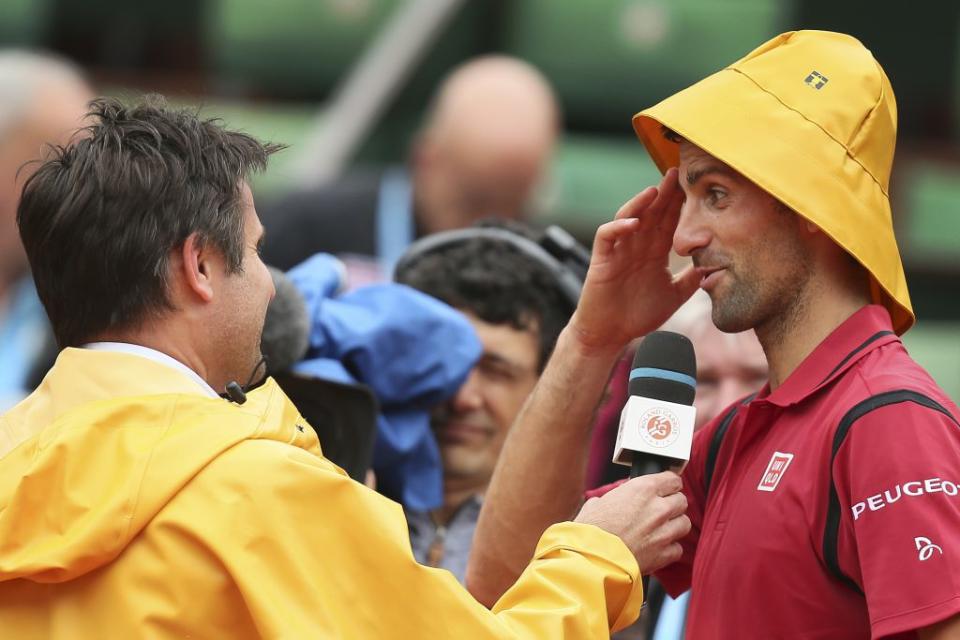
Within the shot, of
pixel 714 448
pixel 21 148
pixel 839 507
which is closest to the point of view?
pixel 839 507

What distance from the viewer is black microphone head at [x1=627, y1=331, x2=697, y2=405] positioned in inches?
101

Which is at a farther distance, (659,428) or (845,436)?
(659,428)

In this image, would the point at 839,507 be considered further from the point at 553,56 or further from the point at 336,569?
the point at 553,56

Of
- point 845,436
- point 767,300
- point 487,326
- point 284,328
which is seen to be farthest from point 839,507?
point 487,326

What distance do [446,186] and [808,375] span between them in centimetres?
339

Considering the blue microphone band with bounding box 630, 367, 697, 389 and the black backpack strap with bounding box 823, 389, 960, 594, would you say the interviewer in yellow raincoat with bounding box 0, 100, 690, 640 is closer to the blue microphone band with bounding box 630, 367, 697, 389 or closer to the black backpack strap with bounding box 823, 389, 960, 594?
the blue microphone band with bounding box 630, 367, 697, 389

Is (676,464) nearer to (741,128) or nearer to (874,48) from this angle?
(741,128)

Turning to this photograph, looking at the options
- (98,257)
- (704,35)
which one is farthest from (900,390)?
(704,35)

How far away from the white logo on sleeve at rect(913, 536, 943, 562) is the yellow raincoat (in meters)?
0.47

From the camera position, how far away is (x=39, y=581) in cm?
216

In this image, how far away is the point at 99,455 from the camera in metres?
2.18

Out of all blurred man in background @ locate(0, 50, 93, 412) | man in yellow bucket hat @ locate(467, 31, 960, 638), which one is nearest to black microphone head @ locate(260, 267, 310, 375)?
man in yellow bucket hat @ locate(467, 31, 960, 638)

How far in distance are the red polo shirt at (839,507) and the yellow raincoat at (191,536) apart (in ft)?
0.84

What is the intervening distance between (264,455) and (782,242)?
890mm
